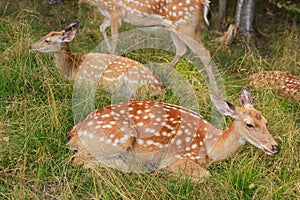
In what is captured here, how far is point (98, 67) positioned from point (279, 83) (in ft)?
6.73

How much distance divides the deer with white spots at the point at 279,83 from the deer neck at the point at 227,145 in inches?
69.1

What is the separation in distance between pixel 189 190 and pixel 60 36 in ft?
8.58

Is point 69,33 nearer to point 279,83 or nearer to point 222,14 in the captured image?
point 279,83

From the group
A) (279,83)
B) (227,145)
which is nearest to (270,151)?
(227,145)

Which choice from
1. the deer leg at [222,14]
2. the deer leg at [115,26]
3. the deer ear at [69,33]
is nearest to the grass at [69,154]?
the deer ear at [69,33]

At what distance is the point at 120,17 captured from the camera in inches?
268

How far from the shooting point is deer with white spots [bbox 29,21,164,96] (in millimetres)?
5723

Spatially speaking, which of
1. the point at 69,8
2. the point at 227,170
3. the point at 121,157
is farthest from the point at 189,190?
the point at 69,8

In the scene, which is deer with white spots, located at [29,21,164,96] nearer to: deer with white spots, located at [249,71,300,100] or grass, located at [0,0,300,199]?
grass, located at [0,0,300,199]

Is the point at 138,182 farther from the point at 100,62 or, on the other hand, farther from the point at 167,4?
the point at 167,4

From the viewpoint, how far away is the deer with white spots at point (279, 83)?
239 inches

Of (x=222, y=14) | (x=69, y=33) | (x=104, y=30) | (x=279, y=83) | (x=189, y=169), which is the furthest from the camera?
(x=222, y=14)

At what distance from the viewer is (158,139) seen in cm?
438

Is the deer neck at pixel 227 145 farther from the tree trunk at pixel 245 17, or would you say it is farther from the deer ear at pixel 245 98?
the tree trunk at pixel 245 17
